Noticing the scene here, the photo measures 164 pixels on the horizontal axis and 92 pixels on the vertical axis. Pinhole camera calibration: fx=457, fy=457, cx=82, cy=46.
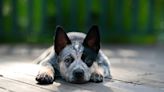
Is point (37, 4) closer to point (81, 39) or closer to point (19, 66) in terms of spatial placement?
point (19, 66)

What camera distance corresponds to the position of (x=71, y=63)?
4598mm

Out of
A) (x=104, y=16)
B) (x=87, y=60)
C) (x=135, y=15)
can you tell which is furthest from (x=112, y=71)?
(x=135, y=15)

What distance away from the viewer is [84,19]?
947cm

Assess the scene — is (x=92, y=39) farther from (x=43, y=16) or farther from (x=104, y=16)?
(x=104, y=16)

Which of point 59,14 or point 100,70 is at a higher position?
point 59,14

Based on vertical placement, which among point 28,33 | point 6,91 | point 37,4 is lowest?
point 6,91

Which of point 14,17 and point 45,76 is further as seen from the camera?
point 14,17

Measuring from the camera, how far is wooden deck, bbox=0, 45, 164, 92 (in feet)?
14.3

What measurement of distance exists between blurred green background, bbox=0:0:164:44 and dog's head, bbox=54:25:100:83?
14.5ft

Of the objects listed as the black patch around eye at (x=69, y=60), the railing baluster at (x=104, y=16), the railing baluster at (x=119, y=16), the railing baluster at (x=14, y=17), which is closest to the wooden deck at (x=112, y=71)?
the black patch around eye at (x=69, y=60)

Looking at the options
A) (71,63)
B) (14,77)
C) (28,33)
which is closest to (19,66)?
(14,77)

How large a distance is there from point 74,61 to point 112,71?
115cm

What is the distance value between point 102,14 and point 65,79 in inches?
197

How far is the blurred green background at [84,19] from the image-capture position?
9242 mm
